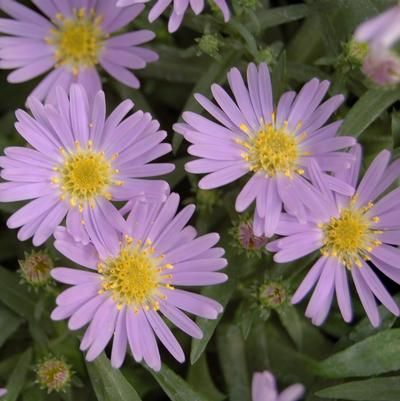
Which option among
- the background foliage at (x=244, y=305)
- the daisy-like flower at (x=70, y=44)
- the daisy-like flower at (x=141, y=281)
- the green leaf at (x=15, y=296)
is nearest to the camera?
the daisy-like flower at (x=141, y=281)

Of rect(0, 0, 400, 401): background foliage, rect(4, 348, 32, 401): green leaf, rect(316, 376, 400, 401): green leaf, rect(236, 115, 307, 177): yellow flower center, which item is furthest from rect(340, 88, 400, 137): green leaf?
rect(4, 348, 32, 401): green leaf

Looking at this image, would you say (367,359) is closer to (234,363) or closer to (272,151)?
(234,363)

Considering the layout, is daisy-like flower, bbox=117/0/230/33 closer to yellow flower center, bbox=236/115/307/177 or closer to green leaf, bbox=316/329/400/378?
yellow flower center, bbox=236/115/307/177

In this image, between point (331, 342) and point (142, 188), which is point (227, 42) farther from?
point (331, 342)

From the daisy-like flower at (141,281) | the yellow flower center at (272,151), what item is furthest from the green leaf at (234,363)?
the yellow flower center at (272,151)

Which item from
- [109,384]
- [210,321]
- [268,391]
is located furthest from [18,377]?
[268,391]

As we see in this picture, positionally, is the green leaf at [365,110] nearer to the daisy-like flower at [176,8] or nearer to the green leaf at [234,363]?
the daisy-like flower at [176,8]

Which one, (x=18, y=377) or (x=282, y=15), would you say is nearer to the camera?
(x=18, y=377)
